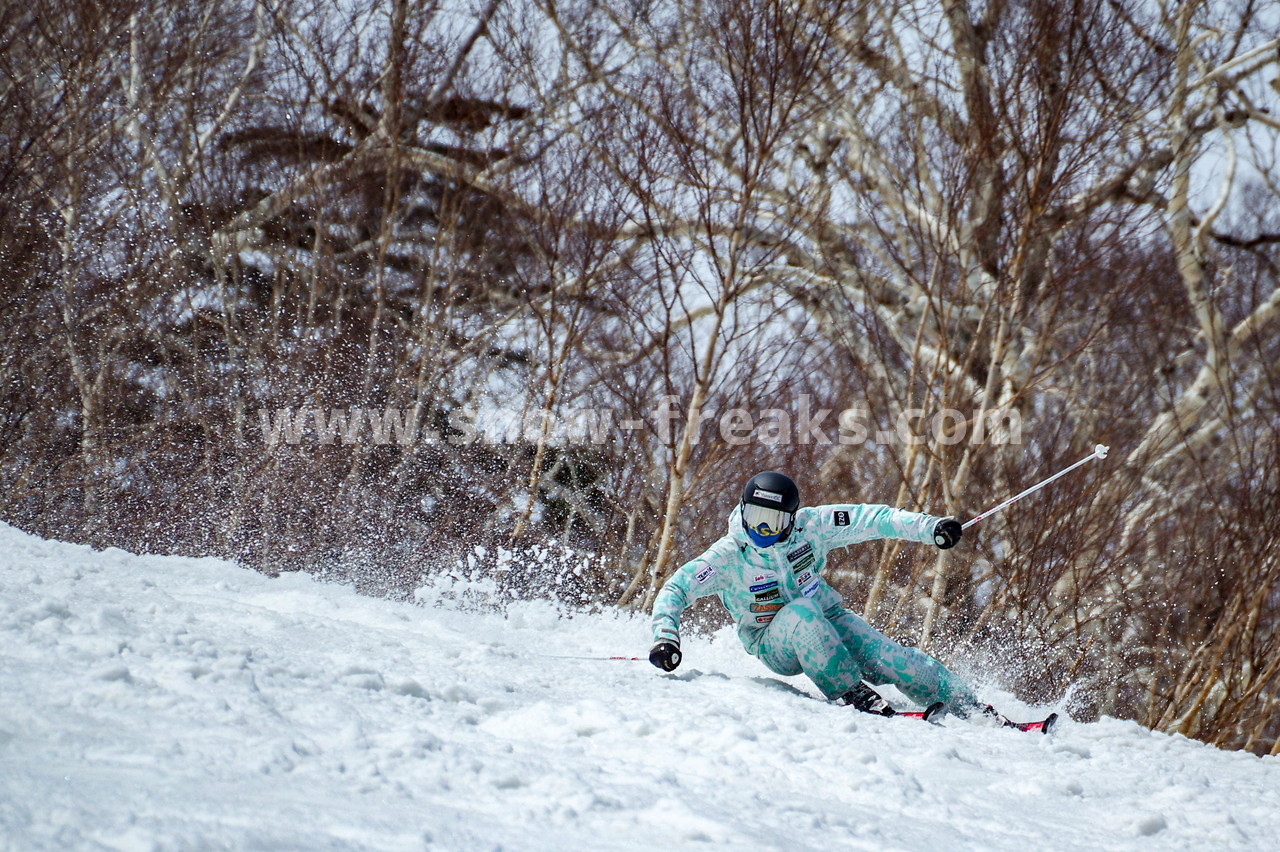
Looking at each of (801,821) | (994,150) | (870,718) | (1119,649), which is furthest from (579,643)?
(1119,649)

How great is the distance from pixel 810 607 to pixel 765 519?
41cm

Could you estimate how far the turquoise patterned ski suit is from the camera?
3805 mm

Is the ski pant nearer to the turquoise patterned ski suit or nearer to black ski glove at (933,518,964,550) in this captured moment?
the turquoise patterned ski suit

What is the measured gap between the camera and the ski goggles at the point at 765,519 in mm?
3834

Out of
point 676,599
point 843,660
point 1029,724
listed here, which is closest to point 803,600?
point 843,660

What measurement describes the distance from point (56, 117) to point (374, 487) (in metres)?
4.79

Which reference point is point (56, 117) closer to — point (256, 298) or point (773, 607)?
point (256, 298)

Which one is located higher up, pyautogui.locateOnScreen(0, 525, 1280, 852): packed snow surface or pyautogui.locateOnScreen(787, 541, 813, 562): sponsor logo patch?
pyautogui.locateOnScreen(787, 541, 813, 562): sponsor logo patch

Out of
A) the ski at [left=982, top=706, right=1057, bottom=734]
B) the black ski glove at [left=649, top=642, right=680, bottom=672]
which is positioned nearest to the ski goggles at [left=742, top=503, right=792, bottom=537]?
the black ski glove at [left=649, top=642, right=680, bottom=672]

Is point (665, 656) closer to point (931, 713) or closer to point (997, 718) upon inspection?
point (931, 713)

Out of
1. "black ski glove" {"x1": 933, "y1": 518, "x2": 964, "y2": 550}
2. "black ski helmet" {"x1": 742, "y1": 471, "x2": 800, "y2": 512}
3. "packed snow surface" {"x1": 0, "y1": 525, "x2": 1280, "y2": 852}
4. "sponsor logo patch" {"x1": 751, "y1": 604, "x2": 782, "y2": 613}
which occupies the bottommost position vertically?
"packed snow surface" {"x1": 0, "y1": 525, "x2": 1280, "y2": 852}

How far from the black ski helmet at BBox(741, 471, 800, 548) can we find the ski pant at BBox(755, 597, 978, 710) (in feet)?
1.01

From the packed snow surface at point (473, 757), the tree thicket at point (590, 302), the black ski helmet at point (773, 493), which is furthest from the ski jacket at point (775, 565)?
the tree thicket at point (590, 302)

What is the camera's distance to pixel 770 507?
383 centimetres
